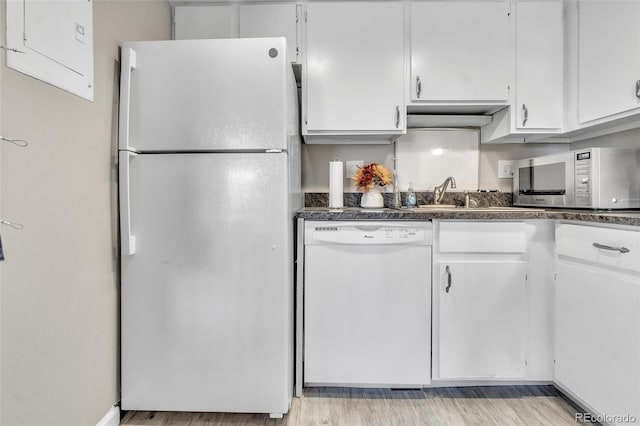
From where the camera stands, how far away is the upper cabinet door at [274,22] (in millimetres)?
1959

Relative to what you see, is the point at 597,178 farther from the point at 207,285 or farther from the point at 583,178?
the point at 207,285

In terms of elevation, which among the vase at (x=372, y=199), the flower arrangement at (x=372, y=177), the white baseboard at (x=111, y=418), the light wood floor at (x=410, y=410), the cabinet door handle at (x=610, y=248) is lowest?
the light wood floor at (x=410, y=410)

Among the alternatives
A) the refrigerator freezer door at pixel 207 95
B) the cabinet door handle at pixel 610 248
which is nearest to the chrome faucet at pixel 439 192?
the cabinet door handle at pixel 610 248

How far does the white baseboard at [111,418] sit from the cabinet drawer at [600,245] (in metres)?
2.17

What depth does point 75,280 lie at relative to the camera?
1212mm

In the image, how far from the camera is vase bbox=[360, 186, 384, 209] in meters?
2.19

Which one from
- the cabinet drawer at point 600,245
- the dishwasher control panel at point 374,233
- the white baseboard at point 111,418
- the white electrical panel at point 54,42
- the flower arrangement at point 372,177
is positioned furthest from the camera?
the flower arrangement at point 372,177

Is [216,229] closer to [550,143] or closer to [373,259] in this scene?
[373,259]

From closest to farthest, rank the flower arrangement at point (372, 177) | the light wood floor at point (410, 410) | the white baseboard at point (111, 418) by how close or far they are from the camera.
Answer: the white baseboard at point (111, 418)
the light wood floor at point (410, 410)
the flower arrangement at point (372, 177)

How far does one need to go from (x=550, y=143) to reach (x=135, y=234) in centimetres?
260

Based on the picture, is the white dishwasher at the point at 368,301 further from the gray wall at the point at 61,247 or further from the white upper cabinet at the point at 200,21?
the white upper cabinet at the point at 200,21

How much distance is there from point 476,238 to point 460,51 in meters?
1.10

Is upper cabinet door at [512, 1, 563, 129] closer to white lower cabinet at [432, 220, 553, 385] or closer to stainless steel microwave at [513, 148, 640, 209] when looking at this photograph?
stainless steel microwave at [513, 148, 640, 209]

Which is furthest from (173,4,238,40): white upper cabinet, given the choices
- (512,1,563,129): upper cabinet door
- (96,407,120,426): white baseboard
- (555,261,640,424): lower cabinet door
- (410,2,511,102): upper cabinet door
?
(555,261,640,424): lower cabinet door
